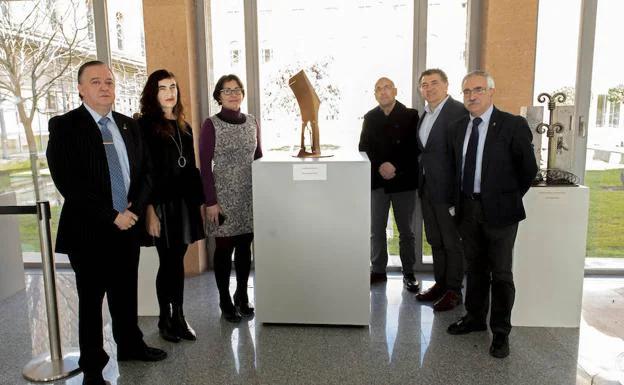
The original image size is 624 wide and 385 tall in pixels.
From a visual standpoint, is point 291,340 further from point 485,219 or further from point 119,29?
point 119,29

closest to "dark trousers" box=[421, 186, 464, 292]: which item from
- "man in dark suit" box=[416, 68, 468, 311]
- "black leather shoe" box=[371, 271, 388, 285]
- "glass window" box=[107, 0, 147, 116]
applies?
"man in dark suit" box=[416, 68, 468, 311]

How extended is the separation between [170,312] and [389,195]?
1930 millimetres

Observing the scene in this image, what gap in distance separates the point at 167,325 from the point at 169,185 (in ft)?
3.08

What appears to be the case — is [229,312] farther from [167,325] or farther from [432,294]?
Result: [432,294]

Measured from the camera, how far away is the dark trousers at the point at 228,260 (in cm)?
331

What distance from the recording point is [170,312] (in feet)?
10.4

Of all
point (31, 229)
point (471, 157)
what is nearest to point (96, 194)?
point (471, 157)

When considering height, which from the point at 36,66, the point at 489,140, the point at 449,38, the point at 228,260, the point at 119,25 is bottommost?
the point at 228,260

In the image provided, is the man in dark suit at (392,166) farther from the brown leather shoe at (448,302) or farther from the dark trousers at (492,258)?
the dark trousers at (492,258)

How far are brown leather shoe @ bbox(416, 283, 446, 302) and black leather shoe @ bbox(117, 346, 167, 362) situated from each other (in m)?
1.94

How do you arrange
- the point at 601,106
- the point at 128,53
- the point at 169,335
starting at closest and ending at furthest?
the point at 169,335 < the point at 601,106 < the point at 128,53

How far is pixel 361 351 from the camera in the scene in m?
2.92

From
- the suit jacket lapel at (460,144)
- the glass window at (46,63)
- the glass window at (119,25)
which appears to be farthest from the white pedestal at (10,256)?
the suit jacket lapel at (460,144)

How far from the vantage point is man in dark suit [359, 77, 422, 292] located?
149 inches
